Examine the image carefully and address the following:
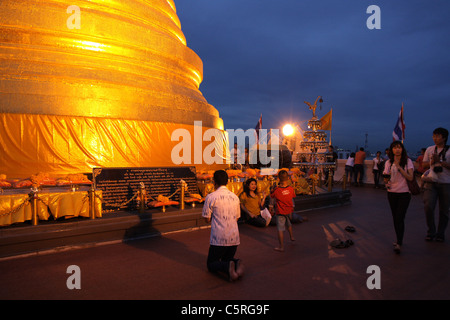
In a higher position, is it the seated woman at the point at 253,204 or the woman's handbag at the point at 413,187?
the woman's handbag at the point at 413,187

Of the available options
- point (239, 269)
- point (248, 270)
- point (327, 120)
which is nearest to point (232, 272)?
point (239, 269)

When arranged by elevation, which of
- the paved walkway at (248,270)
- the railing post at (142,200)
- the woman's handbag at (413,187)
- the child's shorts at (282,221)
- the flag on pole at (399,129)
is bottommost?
the paved walkway at (248,270)

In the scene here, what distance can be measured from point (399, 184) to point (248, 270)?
10.0 feet

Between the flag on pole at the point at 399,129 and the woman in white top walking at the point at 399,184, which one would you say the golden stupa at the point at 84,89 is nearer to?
the woman in white top walking at the point at 399,184

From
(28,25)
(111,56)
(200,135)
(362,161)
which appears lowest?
(362,161)

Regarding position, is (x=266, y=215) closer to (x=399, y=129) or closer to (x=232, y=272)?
(x=232, y=272)

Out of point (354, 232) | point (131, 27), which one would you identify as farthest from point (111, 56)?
point (354, 232)

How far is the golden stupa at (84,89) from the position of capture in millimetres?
7594

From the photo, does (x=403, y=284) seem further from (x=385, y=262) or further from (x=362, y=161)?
(x=362, y=161)

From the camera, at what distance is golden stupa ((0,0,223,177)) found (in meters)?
7.59

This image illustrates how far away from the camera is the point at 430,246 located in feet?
17.5

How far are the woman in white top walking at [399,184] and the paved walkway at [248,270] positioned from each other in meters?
0.45

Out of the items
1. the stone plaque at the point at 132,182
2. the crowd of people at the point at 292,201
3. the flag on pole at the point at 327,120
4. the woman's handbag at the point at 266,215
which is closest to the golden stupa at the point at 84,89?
the stone plaque at the point at 132,182
